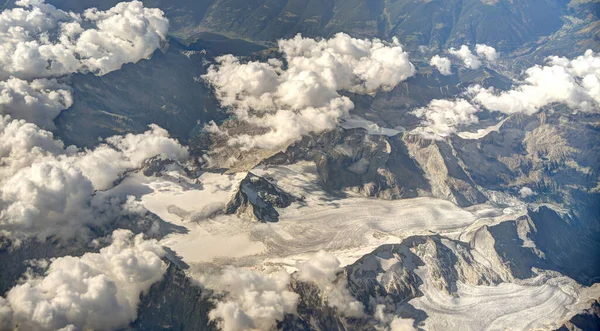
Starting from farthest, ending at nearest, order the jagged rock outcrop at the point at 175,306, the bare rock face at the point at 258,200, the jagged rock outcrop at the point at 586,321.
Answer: the bare rock face at the point at 258,200 → the jagged rock outcrop at the point at 586,321 → the jagged rock outcrop at the point at 175,306

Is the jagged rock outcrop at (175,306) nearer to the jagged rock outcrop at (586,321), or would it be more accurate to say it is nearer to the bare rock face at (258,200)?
the bare rock face at (258,200)

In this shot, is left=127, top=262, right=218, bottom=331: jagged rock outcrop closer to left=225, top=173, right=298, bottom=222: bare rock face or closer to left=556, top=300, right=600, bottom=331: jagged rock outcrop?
left=225, top=173, right=298, bottom=222: bare rock face

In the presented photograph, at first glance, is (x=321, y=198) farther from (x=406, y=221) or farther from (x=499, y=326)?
(x=499, y=326)

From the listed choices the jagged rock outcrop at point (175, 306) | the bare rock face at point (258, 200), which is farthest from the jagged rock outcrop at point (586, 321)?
the jagged rock outcrop at point (175, 306)

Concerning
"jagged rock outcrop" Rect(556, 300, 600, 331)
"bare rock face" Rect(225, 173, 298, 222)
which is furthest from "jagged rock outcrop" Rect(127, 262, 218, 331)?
"jagged rock outcrop" Rect(556, 300, 600, 331)

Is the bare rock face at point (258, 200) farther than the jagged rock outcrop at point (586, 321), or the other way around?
the bare rock face at point (258, 200)

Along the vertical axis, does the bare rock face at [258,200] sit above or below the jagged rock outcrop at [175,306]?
above

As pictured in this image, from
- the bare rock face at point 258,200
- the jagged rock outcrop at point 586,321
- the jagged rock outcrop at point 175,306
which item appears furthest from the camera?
the bare rock face at point 258,200

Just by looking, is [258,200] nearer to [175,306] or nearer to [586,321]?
[175,306]

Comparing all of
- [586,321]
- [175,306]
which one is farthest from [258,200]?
[586,321]
